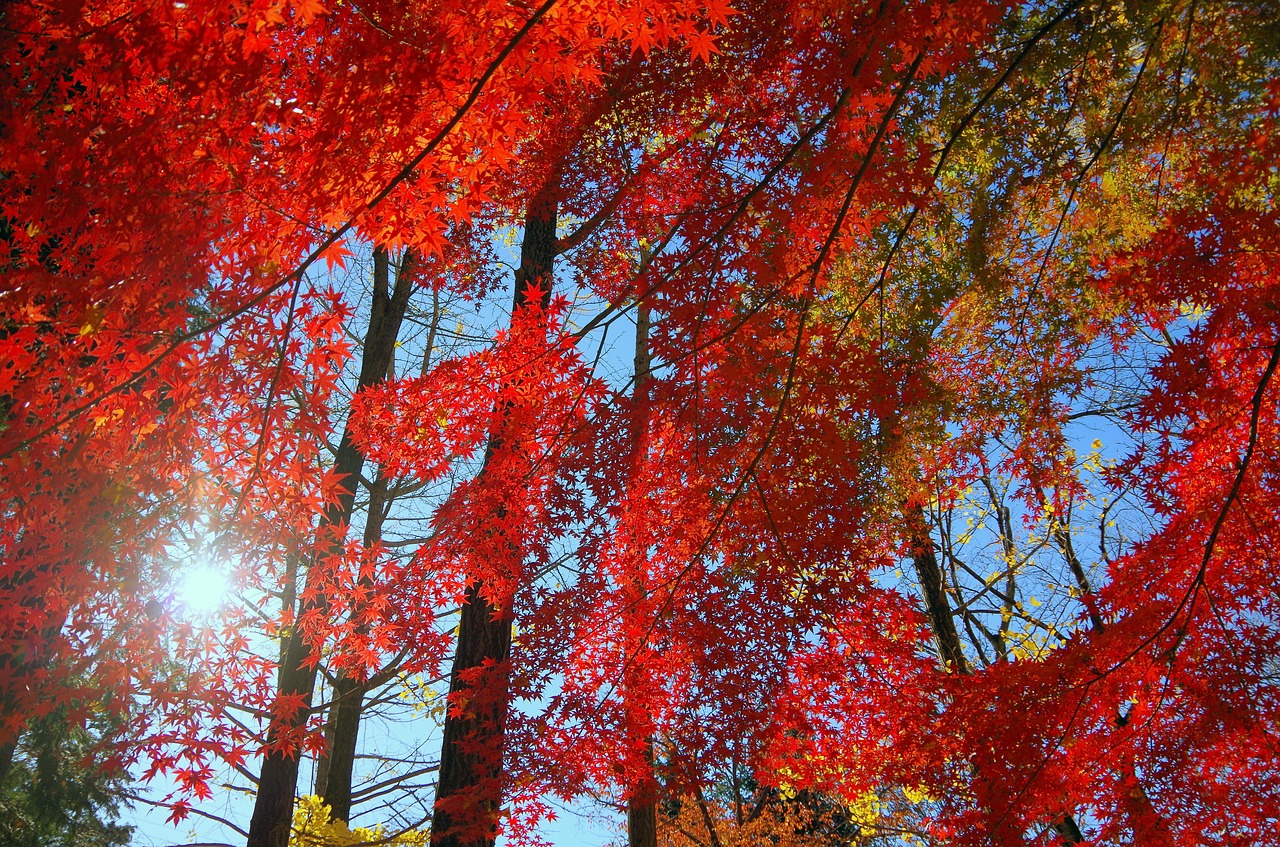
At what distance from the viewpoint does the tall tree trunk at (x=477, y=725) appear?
15.8ft

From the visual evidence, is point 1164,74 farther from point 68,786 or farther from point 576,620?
point 68,786

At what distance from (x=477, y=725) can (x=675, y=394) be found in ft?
9.34

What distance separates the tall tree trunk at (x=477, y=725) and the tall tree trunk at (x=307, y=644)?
1106 mm

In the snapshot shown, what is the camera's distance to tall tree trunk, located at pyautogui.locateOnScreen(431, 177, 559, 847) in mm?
4820

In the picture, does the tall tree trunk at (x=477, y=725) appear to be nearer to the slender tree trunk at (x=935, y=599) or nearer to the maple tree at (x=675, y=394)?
the maple tree at (x=675, y=394)

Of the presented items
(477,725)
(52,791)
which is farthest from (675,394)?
(52,791)

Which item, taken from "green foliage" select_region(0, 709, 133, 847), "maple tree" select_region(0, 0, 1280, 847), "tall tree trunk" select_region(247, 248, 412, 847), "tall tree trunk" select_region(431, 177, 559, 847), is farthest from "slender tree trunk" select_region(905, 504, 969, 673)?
"green foliage" select_region(0, 709, 133, 847)

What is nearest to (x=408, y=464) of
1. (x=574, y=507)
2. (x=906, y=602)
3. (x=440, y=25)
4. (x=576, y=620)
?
(x=574, y=507)

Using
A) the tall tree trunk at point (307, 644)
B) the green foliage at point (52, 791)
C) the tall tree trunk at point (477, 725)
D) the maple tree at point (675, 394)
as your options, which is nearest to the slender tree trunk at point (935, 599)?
the maple tree at point (675, 394)

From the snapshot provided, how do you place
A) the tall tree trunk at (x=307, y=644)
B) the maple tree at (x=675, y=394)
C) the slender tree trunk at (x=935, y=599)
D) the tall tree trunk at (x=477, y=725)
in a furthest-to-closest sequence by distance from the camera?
the slender tree trunk at (x=935, y=599) → the tall tree trunk at (x=307, y=644) → the tall tree trunk at (x=477, y=725) → the maple tree at (x=675, y=394)

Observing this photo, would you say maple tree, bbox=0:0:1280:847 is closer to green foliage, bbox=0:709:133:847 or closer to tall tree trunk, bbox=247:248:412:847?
tall tree trunk, bbox=247:248:412:847

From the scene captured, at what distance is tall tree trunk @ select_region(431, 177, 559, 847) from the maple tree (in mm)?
41

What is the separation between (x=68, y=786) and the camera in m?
8.93

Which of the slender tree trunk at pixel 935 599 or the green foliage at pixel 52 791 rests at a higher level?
the slender tree trunk at pixel 935 599
